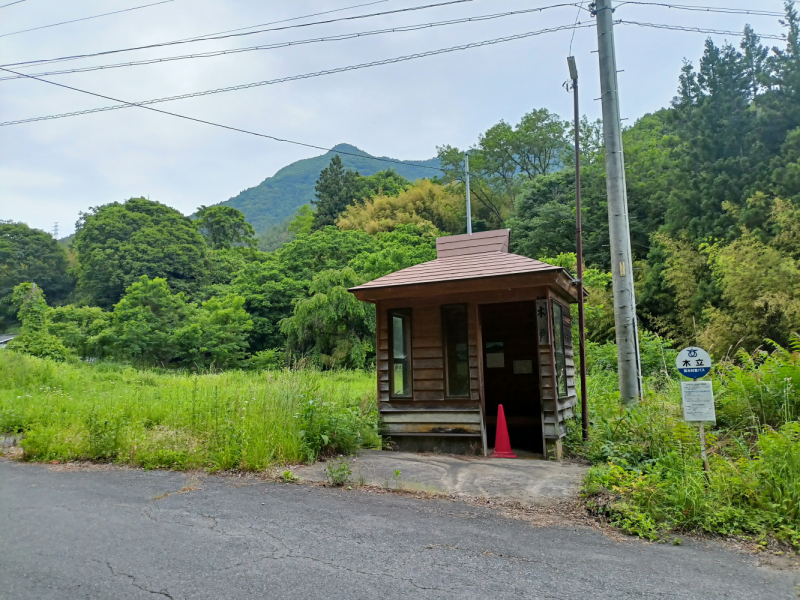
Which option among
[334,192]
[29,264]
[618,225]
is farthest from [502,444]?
[29,264]

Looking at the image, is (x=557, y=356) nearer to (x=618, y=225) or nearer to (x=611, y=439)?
(x=611, y=439)

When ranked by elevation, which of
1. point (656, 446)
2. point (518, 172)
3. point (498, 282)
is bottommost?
point (656, 446)

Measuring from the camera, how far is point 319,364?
23.4m

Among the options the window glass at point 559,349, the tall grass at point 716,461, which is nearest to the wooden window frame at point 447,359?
the window glass at point 559,349

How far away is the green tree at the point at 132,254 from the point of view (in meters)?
35.3

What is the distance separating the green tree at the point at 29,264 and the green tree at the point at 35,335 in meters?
21.6

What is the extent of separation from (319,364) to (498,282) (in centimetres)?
1700

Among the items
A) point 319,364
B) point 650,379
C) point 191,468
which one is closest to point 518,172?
point 319,364

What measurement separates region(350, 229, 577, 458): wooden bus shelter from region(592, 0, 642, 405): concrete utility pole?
2.44 ft

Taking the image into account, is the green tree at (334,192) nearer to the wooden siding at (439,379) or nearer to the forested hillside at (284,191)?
the wooden siding at (439,379)

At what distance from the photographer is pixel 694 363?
519cm

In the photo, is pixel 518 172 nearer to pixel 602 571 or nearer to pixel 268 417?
pixel 268 417

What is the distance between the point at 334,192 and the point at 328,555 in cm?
4044

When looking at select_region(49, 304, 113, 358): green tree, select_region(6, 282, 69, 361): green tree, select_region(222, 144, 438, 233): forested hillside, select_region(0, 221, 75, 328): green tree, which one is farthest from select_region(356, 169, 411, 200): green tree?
select_region(222, 144, 438, 233): forested hillside
